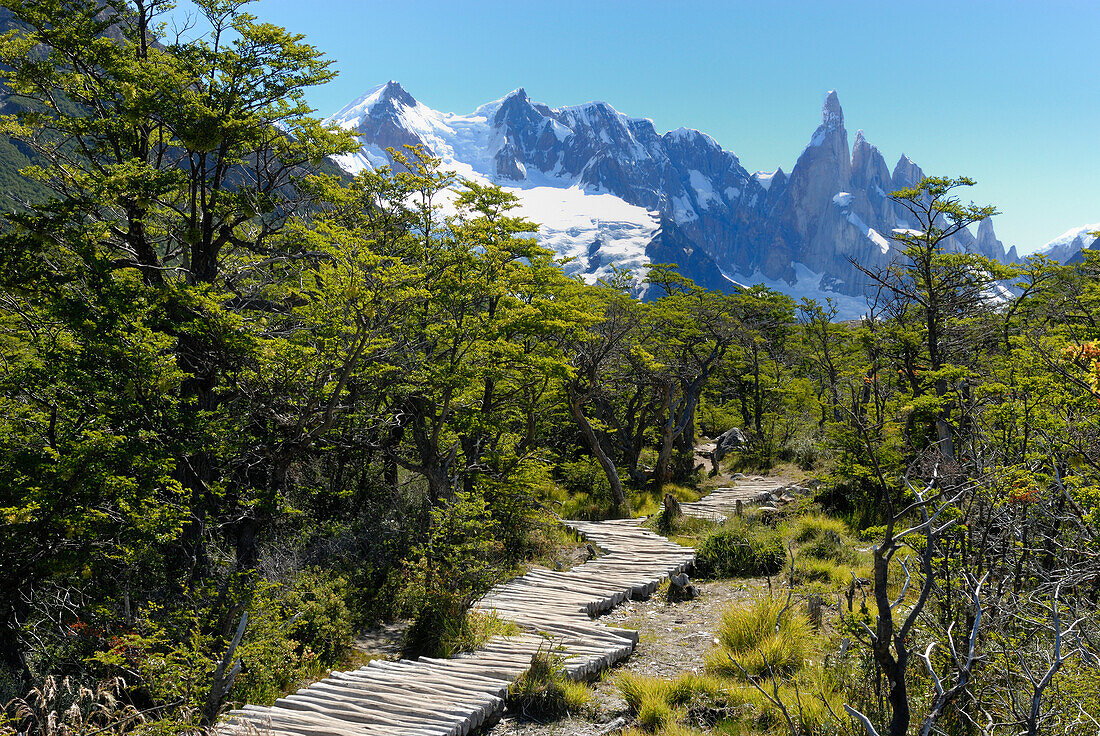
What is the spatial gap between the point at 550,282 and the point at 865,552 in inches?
339

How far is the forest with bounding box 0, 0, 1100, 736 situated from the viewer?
502 centimetres

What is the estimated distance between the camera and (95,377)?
7.16 meters

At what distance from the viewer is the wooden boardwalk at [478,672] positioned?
219 inches

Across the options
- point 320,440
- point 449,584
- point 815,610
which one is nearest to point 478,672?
point 449,584

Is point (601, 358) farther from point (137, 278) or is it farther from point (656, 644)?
point (137, 278)

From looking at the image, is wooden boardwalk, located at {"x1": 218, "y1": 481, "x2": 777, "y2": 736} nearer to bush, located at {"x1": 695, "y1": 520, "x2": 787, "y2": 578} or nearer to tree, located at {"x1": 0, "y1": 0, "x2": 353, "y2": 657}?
bush, located at {"x1": 695, "y1": 520, "x2": 787, "y2": 578}

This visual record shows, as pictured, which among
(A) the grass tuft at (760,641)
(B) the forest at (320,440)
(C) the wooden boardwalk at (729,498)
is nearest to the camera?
(B) the forest at (320,440)

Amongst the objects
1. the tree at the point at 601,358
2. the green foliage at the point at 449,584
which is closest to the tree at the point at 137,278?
the green foliage at the point at 449,584

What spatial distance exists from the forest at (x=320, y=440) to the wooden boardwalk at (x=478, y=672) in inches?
21.2

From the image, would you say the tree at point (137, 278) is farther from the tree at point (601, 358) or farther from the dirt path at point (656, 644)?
the tree at point (601, 358)

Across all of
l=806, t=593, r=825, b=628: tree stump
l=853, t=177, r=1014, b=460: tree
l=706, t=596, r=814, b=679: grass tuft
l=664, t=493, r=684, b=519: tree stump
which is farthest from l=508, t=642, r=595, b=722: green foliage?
l=664, t=493, r=684, b=519: tree stump

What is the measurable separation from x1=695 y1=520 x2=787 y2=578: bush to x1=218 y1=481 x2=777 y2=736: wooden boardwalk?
491 millimetres

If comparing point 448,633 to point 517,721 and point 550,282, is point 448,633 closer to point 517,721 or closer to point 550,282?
point 517,721

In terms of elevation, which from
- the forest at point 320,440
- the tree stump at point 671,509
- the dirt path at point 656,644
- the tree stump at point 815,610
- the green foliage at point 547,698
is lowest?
the dirt path at point 656,644
